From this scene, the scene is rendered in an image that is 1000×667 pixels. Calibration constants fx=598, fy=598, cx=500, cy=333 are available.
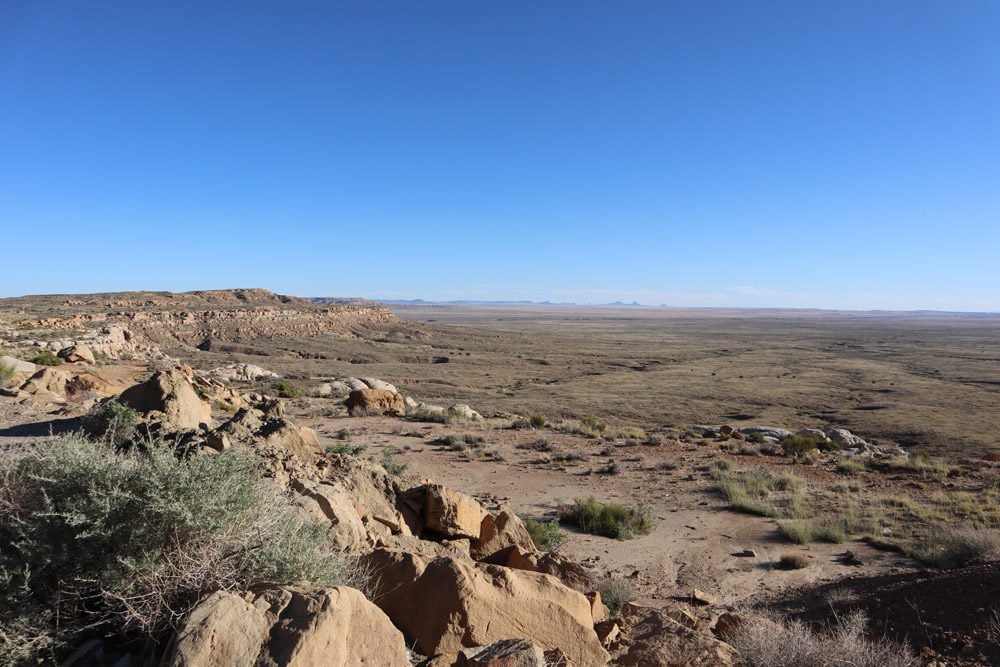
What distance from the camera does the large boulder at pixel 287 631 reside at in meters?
3.22

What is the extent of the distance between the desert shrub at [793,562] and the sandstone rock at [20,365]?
21.2m

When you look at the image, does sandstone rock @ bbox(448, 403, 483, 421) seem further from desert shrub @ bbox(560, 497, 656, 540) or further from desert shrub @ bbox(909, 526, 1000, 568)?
desert shrub @ bbox(909, 526, 1000, 568)

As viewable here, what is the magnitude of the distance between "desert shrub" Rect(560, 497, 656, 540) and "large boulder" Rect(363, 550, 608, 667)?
5.97 meters

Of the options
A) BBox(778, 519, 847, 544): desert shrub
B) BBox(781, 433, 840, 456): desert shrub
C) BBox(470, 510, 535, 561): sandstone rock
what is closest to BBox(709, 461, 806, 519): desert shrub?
BBox(778, 519, 847, 544): desert shrub

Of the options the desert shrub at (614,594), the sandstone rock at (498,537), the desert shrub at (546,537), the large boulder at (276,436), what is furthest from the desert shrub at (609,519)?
the large boulder at (276,436)

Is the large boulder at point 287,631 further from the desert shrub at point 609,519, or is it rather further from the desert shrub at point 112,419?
the desert shrub at point 609,519

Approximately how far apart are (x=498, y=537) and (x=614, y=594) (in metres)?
1.70

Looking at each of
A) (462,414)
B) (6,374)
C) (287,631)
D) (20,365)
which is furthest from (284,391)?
(287,631)

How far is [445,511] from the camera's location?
8078 mm

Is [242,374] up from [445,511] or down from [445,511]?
down

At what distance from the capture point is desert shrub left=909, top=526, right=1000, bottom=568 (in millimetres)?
8734

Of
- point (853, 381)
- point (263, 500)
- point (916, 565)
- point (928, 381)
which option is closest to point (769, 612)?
point (916, 565)

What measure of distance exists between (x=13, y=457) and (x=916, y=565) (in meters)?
11.6

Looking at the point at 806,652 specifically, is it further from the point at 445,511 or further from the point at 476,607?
the point at 445,511
